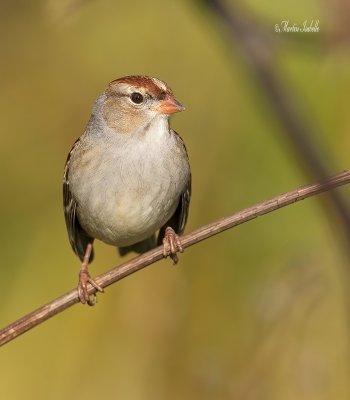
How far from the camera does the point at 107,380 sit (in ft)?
13.9

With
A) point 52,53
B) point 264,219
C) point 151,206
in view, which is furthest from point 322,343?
point 52,53

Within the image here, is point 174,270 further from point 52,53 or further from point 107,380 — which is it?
point 52,53

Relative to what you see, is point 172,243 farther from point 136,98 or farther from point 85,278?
point 136,98

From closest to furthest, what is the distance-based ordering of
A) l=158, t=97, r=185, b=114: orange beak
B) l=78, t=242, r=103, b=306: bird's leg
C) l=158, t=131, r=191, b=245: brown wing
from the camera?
1. l=78, t=242, r=103, b=306: bird's leg
2. l=158, t=97, r=185, b=114: orange beak
3. l=158, t=131, r=191, b=245: brown wing

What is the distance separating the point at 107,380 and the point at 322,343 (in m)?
1.10

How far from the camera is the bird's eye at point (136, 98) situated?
326 centimetres

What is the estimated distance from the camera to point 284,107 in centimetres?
69

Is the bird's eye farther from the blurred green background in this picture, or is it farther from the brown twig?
the brown twig

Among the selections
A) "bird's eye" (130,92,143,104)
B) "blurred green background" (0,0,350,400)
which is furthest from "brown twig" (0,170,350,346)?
"blurred green background" (0,0,350,400)

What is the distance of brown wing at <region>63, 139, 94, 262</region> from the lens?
3508 mm

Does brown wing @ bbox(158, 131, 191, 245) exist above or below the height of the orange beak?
below

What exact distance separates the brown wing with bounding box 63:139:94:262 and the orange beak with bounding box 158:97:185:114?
490 mm

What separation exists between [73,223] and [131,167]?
0.56m

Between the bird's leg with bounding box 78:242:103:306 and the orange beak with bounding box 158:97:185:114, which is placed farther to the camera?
→ the orange beak with bounding box 158:97:185:114
